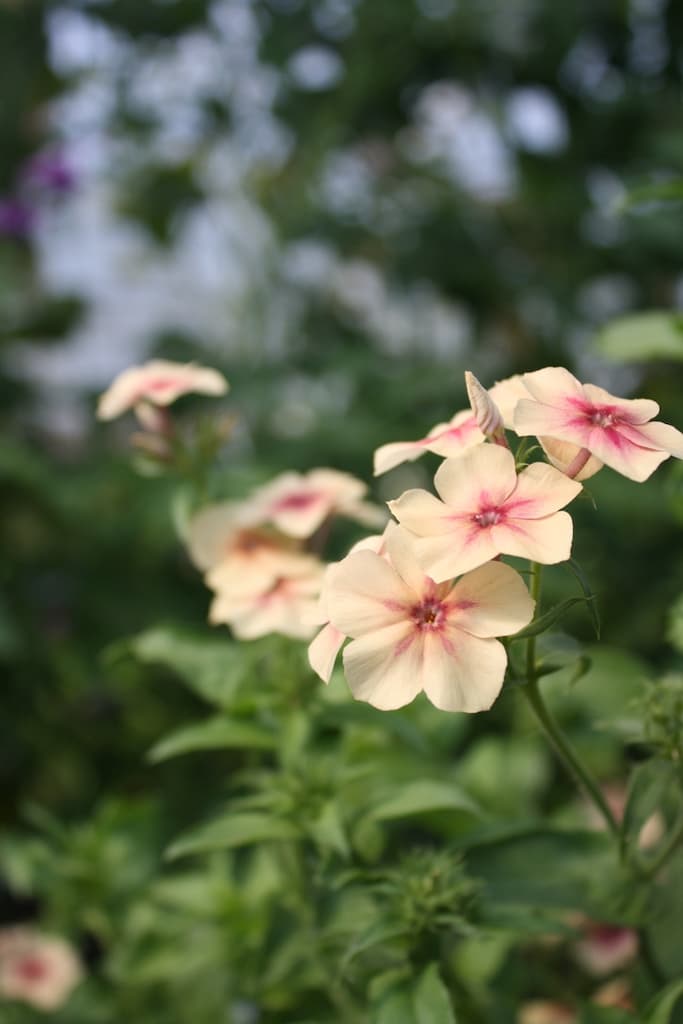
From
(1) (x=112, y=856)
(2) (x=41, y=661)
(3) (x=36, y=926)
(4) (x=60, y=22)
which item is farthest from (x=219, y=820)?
(4) (x=60, y=22)

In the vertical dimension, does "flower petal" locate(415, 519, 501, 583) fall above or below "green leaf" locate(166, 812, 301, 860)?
above

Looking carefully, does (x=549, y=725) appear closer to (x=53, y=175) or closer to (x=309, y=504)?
(x=309, y=504)

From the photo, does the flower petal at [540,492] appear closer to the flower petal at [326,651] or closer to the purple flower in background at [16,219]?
the flower petal at [326,651]

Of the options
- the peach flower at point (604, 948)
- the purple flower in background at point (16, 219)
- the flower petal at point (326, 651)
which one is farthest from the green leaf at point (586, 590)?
the purple flower in background at point (16, 219)

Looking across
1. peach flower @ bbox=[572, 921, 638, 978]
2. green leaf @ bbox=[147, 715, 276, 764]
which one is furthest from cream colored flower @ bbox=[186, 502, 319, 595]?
peach flower @ bbox=[572, 921, 638, 978]

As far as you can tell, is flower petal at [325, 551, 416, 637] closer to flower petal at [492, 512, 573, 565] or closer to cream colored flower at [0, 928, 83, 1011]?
flower petal at [492, 512, 573, 565]
